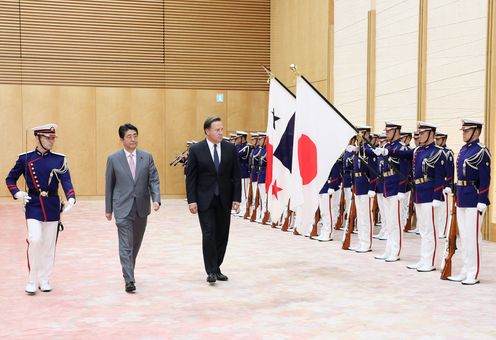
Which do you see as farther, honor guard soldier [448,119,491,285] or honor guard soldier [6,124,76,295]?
honor guard soldier [448,119,491,285]

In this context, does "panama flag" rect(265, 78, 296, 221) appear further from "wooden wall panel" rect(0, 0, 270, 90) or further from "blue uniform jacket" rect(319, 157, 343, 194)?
"wooden wall panel" rect(0, 0, 270, 90)

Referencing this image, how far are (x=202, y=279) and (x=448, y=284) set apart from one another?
2.46m

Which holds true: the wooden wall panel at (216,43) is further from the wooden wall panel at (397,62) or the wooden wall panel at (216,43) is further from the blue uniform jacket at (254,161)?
the wooden wall panel at (397,62)

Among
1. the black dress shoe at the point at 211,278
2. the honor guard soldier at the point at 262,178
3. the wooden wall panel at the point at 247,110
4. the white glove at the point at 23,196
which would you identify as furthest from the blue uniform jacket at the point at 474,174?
the wooden wall panel at the point at 247,110

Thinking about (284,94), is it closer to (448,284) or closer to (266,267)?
(266,267)

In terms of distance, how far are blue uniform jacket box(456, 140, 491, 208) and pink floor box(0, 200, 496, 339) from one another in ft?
2.81

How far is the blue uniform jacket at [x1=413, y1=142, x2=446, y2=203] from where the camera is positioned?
7.51 metres

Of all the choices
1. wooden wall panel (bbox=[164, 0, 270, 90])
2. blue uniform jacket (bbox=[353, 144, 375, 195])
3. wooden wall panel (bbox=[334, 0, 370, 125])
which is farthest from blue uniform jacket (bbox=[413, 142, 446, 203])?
wooden wall panel (bbox=[164, 0, 270, 90])

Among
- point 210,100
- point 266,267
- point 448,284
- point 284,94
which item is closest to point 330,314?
point 448,284

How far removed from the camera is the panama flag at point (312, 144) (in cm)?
709

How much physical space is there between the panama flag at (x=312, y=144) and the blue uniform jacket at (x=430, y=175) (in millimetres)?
1060

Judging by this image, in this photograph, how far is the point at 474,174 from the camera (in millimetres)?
6781

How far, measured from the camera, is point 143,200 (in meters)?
6.40

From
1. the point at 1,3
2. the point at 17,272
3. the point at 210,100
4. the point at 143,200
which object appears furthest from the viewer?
the point at 210,100
